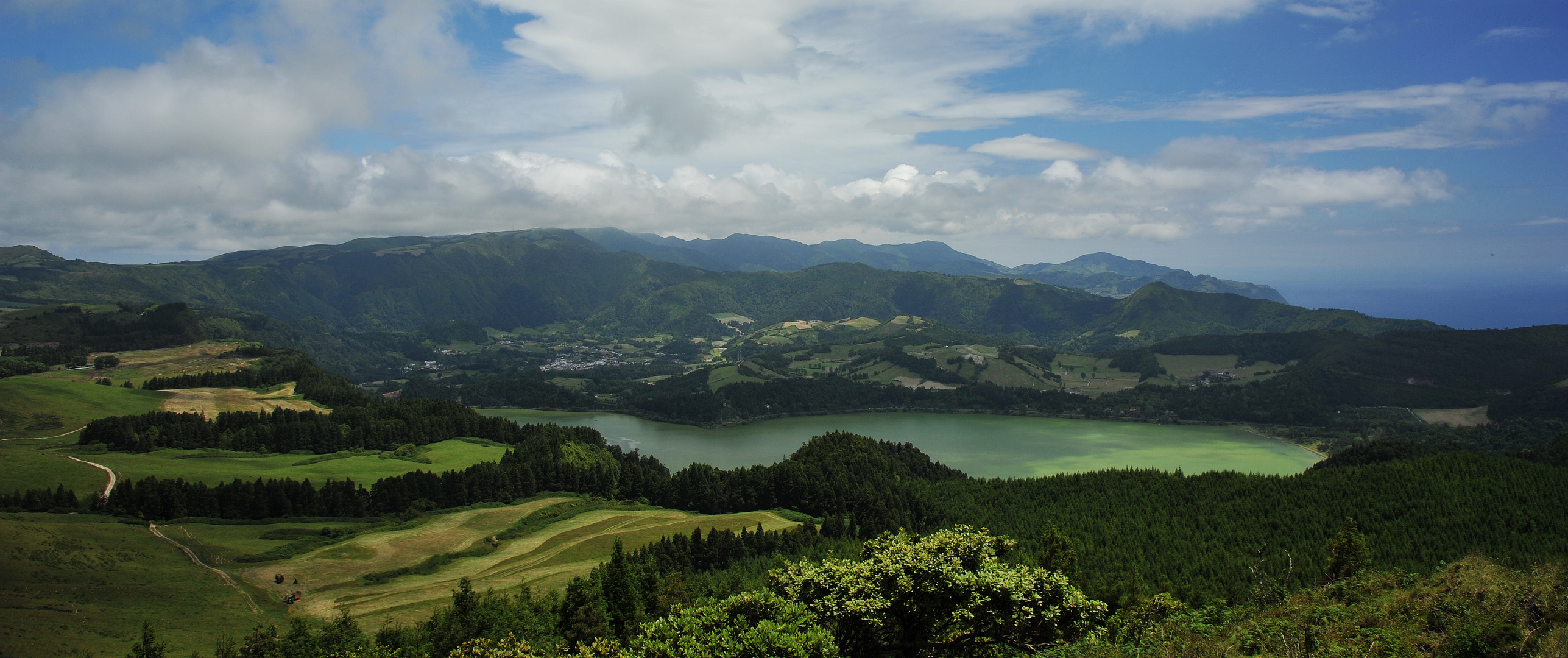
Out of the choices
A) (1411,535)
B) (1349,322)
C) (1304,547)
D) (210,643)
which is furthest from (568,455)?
(1349,322)

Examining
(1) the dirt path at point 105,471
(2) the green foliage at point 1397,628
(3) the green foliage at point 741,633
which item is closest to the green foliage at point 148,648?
(3) the green foliage at point 741,633

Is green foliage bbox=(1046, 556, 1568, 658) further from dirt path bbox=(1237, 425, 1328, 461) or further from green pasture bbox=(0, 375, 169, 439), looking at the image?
dirt path bbox=(1237, 425, 1328, 461)

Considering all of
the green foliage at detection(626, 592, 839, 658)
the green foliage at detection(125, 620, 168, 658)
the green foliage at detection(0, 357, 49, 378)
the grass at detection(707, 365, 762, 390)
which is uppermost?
the green foliage at detection(0, 357, 49, 378)

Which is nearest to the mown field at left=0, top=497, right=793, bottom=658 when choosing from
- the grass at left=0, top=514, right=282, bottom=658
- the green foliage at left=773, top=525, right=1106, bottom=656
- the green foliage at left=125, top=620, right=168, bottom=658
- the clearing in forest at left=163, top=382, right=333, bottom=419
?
the grass at left=0, top=514, right=282, bottom=658

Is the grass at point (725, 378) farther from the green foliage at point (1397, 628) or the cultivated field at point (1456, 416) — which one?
the green foliage at point (1397, 628)

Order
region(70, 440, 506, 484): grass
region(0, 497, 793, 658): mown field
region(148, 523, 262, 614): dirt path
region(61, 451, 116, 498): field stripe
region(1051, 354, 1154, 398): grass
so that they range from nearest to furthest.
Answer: region(0, 497, 793, 658): mown field, region(148, 523, 262, 614): dirt path, region(61, 451, 116, 498): field stripe, region(70, 440, 506, 484): grass, region(1051, 354, 1154, 398): grass

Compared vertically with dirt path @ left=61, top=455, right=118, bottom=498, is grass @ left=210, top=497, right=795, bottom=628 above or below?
below

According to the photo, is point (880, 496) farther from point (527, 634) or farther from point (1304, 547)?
point (527, 634)
